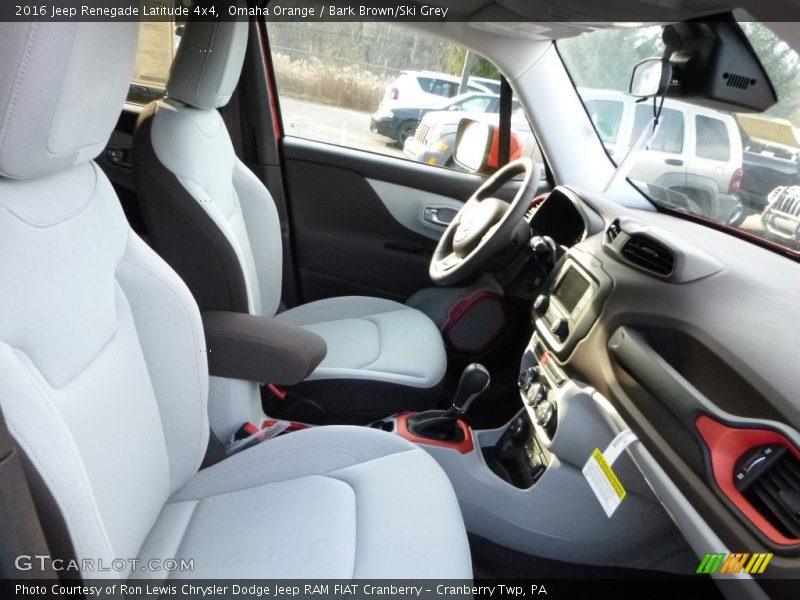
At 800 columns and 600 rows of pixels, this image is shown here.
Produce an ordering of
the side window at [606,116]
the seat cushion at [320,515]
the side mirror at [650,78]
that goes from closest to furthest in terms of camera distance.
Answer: the seat cushion at [320,515], the side mirror at [650,78], the side window at [606,116]

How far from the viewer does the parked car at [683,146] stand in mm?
1620

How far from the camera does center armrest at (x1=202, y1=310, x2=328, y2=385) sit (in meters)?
1.38

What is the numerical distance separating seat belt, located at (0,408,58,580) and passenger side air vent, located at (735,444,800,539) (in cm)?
91

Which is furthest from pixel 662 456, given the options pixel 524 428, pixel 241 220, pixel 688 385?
pixel 241 220

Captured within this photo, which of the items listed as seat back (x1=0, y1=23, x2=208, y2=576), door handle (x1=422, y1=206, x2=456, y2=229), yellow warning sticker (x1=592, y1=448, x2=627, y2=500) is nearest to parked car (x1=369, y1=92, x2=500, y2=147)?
door handle (x1=422, y1=206, x2=456, y2=229)

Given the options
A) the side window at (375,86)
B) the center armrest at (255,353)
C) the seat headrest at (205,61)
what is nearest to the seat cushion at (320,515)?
the center armrest at (255,353)

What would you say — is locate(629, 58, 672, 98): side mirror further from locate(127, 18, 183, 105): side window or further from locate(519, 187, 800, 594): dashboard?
locate(127, 18, 183, 105): side window

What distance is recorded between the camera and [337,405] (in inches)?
66.6

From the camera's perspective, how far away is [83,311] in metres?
0.87

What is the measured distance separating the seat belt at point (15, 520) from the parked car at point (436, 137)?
6.41 feet

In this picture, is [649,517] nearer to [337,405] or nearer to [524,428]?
[524,428]

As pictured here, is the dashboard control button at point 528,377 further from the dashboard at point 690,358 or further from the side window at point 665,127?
the side window at point 665,127

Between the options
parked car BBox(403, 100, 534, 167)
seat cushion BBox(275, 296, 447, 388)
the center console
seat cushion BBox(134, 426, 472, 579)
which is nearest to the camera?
seat cushion BBox(134, 426, 472, 579)

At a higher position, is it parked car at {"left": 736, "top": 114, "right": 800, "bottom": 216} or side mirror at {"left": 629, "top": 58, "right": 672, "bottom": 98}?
side mirror at {"left": 629, "top": 58, "right": 672, "bottom": 98}
